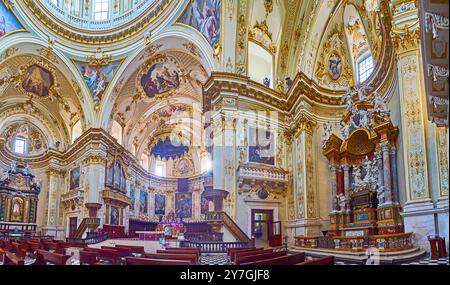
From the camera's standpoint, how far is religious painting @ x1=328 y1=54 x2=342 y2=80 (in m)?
18.0

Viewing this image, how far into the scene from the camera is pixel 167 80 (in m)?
24.5

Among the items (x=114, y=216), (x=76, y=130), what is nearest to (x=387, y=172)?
(x=114, y=216)

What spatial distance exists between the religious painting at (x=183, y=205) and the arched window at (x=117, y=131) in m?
8.55

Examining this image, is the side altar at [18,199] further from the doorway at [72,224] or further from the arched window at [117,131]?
the arched window at [117,131]

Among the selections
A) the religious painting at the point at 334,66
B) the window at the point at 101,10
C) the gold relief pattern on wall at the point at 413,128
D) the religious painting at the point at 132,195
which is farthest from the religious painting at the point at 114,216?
the gold relief pattern on wall at the point at 413,128

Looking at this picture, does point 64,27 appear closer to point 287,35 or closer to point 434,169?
point 287,35

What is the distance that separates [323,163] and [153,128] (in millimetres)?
17819

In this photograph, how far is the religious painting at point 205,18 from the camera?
1781 centimetres

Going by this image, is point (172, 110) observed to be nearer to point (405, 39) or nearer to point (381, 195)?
point (381, 195)

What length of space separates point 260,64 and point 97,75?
10.9 meters

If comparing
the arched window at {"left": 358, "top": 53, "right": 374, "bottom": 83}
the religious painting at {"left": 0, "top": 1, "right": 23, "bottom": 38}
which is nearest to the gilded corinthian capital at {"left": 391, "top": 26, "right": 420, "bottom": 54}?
the arched window at {"left": 358, "top": 53, "right": 374, "bottom": 83}

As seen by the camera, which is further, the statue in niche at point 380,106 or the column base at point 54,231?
the column base at point 54,231
